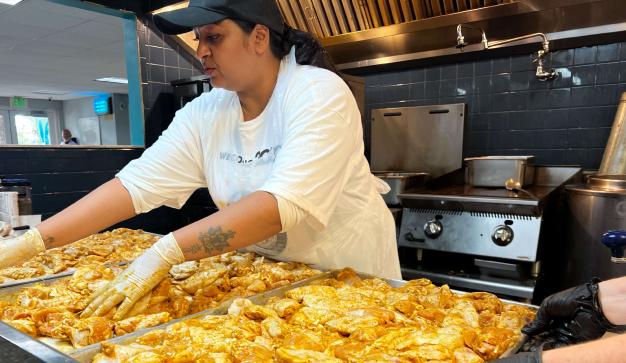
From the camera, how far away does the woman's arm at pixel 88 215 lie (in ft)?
5.32

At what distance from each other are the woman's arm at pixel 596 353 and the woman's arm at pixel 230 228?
778mm

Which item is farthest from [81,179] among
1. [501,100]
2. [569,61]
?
[569,61]

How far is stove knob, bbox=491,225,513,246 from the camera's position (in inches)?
102

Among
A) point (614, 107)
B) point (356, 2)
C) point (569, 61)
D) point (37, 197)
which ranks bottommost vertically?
point (37, 197)

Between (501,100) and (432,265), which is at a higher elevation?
(501,100)

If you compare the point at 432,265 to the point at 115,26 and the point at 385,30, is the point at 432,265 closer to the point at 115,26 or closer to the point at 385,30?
the point at 385,30

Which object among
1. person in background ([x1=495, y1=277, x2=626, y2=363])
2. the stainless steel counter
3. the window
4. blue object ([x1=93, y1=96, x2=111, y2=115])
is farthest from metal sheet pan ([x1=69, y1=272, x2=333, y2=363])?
the window

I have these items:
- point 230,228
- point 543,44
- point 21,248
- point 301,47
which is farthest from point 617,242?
point 543,44

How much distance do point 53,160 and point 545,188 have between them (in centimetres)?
395

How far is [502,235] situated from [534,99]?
4.69 feet

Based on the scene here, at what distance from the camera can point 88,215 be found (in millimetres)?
1673

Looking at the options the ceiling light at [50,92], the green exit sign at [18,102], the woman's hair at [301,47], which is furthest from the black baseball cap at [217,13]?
the green exit sign at [18,102]

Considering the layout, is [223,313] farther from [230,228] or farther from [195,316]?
[230,228]

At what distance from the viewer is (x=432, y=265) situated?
9.66 ft
